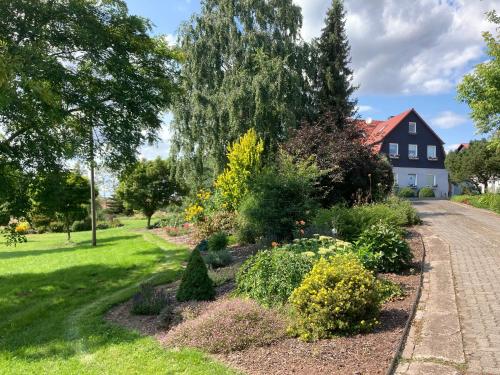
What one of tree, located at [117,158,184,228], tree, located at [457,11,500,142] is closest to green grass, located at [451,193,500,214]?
tree, located at [457,11,500,142]

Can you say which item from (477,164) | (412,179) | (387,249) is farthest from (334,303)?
(412,179)

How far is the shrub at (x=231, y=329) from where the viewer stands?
16.5ft

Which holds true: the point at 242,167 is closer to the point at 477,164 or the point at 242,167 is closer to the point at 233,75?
the point at 233,75

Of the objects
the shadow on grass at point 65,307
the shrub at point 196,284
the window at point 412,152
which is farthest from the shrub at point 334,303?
the window at point 412,152

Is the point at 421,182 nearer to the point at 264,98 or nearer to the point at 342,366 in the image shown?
the point at 264,98

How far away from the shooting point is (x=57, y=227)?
99.7 ft

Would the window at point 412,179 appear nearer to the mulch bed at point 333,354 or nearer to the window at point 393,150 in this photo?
the window at point 393,150

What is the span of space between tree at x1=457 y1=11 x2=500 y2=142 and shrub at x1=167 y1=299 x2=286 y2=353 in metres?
14.0

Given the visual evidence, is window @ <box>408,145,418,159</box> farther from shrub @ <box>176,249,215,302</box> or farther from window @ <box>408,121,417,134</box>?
shrub @ <box>176,249,215,302</box>

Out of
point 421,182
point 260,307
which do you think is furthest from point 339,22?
point 421,182

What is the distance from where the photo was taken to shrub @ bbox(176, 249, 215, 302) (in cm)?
699

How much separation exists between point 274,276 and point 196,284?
1.52 metres

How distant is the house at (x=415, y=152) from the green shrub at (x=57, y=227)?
29.1 m

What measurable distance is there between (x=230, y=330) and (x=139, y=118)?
8.27 meters
